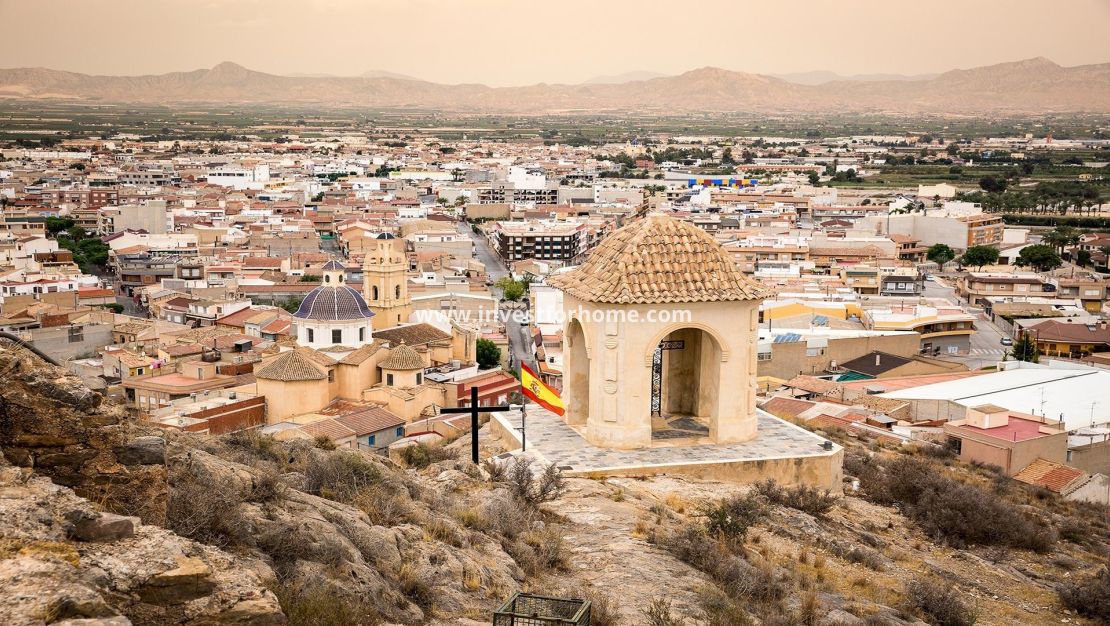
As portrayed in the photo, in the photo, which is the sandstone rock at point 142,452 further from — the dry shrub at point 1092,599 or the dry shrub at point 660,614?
the dry shrub at point 1092,599

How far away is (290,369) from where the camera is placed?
2838cm

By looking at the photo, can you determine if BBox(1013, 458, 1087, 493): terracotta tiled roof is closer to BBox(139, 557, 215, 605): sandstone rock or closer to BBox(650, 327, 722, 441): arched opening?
BBox(650, 327, 722, 441): arched opening

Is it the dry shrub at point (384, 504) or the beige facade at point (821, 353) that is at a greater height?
the dry shrub at point (384, 504)

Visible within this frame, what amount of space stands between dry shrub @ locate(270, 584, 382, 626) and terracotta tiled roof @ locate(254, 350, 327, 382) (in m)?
22.8

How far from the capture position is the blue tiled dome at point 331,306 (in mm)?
32188

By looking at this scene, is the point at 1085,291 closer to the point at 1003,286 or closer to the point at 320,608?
the point at 1003,286

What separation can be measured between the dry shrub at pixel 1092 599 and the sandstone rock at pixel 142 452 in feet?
25.9

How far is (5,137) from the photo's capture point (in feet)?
513

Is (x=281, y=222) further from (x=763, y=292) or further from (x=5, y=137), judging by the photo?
(x=5, y=137)

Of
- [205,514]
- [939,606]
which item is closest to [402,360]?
[939,606]

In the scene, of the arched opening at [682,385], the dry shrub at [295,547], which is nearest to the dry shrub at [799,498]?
the arched opening at [682,385]

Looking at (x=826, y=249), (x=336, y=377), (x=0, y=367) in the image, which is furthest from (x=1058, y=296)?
(x=0, y=367)

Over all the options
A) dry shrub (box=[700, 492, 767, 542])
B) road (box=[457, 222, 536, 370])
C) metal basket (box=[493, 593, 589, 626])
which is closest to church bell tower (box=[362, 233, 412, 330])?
road (box=[457, 222, 536, 370])

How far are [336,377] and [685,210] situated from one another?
176ft
